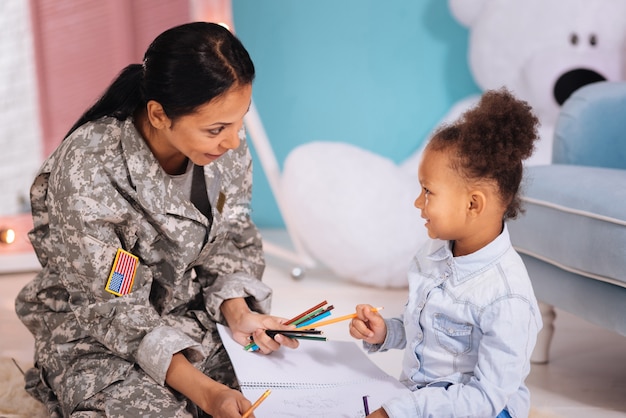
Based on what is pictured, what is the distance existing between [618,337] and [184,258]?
3.97 ft

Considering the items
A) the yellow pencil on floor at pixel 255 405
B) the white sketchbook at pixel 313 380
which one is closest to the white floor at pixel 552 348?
the white sketchbook at pixel 313 380

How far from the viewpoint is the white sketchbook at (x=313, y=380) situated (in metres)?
1.32

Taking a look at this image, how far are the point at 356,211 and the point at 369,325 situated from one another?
4.17 ft

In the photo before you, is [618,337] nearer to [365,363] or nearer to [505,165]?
[365,363]

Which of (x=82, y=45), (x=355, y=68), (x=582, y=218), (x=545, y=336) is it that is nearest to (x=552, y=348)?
(x=545, y=336)

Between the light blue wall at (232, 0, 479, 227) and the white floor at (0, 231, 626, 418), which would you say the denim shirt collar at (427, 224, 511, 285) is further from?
the light blue wall at (232, 0, 479, 227)

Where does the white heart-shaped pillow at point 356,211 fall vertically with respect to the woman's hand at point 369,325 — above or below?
below

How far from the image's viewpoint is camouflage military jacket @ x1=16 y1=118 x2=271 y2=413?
4.55 ft

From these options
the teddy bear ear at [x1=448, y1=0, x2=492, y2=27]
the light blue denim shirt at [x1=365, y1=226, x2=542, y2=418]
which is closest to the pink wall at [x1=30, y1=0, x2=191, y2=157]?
the teddy bear ear at [x1=448, y1=0, x2=492, y2=27]

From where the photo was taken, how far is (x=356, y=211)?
2.65 m

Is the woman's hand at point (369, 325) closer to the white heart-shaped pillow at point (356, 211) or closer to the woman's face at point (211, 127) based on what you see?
the woman's face at point (211, 127)

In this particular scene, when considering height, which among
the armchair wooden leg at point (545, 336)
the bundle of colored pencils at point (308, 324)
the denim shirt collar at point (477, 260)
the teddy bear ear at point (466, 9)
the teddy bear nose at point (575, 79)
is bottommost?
the armchair wooden leg at point (545, 336)

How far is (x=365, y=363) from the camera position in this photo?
145 cm

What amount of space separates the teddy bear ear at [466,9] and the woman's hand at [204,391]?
203cm
